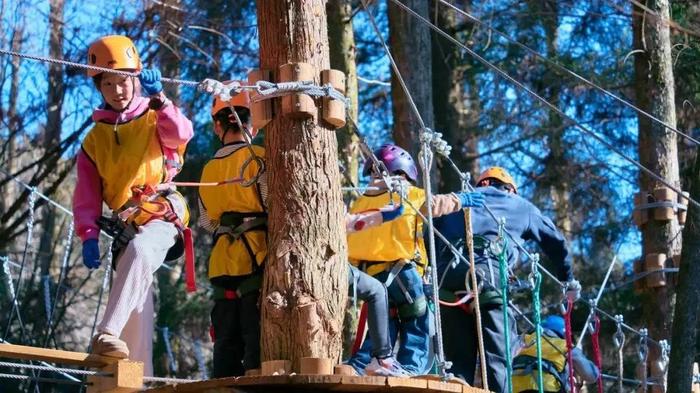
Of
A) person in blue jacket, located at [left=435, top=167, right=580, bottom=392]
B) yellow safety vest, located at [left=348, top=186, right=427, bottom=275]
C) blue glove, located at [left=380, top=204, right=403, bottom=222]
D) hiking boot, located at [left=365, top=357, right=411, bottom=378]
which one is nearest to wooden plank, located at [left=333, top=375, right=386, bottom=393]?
hiking boot, located at [left=365, top=357, right=411, bottom=378]

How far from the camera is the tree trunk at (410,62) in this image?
12009 millimetres

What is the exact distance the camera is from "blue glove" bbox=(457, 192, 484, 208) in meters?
7.67

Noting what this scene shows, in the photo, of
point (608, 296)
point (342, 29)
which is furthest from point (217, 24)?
point (608, 296)

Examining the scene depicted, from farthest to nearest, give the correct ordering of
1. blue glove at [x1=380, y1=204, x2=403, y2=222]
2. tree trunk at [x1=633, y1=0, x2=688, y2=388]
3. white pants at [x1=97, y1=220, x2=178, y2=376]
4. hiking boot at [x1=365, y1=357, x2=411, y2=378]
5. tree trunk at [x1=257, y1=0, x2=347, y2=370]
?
tree trunk at [x1=633, y1=0, x2=688, y2=388]
blue glove at [x1=380, y1=204, x2=403, y2=222]
hiking boot at [x1=365, y1=357, x2=411, y2=378]
white pants at [x1=97, y1=220, x2=178, y2=376]
tree trunk at [x1=257, y1=0, x2=347, y2=370]

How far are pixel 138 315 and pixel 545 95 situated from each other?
997 centimetres

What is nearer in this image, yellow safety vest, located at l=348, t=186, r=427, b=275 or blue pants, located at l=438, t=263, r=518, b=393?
yellow safety vest, located at l=348, t=186, r=427, b=275

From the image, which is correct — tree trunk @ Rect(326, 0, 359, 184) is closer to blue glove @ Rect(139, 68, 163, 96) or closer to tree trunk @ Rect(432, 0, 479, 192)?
tree trunk @ Rect(432, 0, 479, 192)

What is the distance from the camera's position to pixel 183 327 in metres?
16.2

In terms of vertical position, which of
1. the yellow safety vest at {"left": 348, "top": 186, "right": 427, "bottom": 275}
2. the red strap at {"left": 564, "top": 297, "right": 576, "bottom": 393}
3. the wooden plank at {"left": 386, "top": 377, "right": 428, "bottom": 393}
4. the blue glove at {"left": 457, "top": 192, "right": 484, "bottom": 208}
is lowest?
the wooden plank at {"left": 386, "top": 377, "right": 428, "bottom": 393}

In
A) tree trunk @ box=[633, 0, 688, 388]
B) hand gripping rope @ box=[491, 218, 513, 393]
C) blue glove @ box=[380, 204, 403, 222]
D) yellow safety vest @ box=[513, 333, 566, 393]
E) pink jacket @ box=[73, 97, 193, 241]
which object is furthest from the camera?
tree trunk @ box=[633, 0, 688, 388]

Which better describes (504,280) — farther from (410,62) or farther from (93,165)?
(410,62)

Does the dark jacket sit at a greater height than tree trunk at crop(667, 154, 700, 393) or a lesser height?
greater

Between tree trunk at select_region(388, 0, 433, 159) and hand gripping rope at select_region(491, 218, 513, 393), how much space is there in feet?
12.6

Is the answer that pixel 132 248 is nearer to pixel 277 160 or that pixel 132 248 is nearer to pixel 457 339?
pixel 277 160
